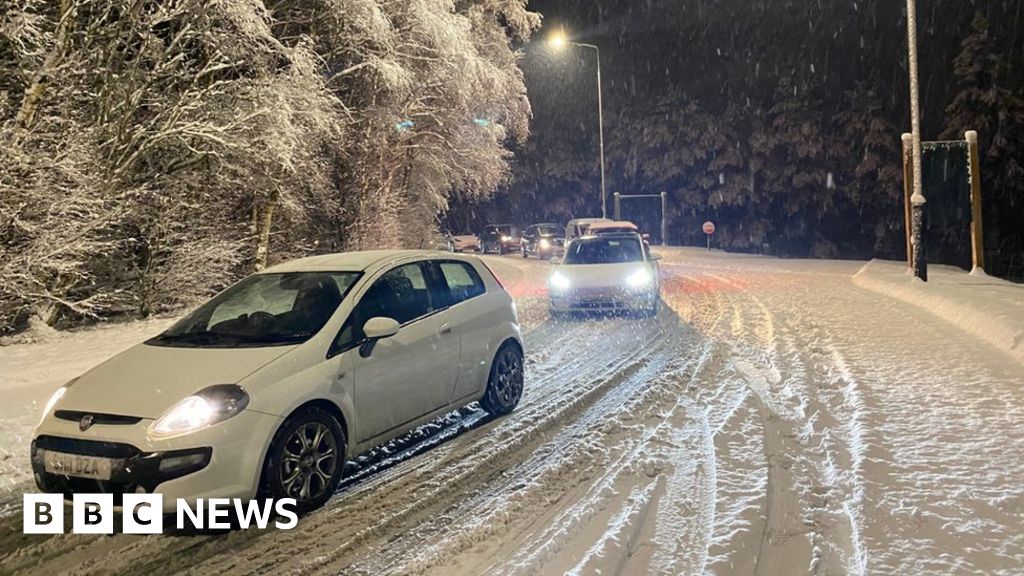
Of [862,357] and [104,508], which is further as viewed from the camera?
[862,357]

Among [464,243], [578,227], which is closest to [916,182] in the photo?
[578,227]

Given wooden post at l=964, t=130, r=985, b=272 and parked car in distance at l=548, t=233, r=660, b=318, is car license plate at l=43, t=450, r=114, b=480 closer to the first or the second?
parked car in distance at l=548, t=233, r=660, b=318

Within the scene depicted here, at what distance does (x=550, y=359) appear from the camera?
9289 millimetres

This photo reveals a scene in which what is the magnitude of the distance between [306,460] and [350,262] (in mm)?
1879

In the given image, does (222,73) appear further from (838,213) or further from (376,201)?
(838,213)

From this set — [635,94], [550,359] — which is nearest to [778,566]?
[550,359]

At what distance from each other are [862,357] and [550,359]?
152 inches

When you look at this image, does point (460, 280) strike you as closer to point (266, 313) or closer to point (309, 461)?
point (266, 313)

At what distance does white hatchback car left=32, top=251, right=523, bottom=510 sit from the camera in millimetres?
3939

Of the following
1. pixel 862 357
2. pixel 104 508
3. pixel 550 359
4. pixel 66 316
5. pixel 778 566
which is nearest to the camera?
pixel 778 566

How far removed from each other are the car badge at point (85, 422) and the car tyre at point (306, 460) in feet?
3.30

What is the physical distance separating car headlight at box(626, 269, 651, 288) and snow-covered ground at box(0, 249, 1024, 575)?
11.0 ft

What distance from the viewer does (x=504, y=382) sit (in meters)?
6.60

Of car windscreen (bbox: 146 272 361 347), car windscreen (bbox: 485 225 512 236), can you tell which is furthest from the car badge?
car windscreen (bbox: 485 225 512 236)
